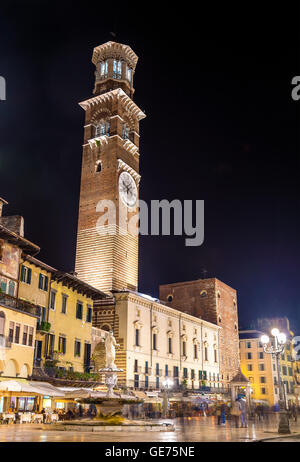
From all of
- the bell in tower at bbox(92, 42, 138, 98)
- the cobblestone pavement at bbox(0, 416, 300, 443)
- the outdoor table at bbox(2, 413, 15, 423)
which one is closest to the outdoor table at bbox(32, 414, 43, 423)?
the outdoor table at bbox(2, 413, 15, 423)

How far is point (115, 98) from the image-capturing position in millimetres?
59812

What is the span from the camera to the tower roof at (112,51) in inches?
2527

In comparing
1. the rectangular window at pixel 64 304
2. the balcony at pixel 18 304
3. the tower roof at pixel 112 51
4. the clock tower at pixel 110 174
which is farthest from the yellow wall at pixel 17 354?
the tower roof at pixel 112 51

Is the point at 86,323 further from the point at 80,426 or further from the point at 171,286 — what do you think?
the point at 171,286

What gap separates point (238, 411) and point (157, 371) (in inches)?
884

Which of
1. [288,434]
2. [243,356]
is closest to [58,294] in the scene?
[288,434]

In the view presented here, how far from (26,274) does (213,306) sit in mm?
38772

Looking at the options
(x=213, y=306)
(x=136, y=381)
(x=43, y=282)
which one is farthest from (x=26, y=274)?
(x=213, y=306)

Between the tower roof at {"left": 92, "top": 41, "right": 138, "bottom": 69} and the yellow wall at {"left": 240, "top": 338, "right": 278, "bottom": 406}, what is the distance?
4894 centimetres

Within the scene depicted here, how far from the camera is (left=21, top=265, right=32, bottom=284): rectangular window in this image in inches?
1143

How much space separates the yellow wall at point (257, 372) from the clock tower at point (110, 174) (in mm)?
31756

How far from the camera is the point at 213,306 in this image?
63.7 metres

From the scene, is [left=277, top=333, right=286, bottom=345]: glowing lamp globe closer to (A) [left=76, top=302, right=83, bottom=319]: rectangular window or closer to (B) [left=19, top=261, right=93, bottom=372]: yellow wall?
(B) [left=19, top=261, right=93, bottom=372]: yellow wall

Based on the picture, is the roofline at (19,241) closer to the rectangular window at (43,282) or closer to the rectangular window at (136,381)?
→ the rectangular window at (43,282)
